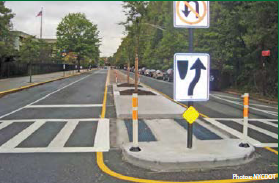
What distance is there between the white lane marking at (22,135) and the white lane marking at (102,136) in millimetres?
1823

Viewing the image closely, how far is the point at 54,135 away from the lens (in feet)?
23.9

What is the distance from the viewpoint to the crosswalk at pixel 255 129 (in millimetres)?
6863

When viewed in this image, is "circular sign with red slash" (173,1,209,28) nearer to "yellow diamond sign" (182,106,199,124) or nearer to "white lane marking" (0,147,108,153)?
"yellow diamond sign" (182,106,199,124)

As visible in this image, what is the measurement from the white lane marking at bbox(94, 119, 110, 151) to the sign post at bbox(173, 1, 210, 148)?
1.99 m

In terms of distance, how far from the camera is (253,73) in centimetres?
2194

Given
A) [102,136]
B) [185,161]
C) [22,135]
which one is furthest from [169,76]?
[185,161]

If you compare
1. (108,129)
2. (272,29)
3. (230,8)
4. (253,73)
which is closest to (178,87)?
(108,129)

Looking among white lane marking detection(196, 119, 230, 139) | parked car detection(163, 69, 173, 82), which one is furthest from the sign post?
parked car detection(163, 69, 173, 82)

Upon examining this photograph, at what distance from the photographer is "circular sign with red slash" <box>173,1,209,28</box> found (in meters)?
5.46

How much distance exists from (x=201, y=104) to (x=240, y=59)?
1141 cm

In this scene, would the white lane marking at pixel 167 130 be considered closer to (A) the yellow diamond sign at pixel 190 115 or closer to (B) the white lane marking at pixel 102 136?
(A) the yellow diamond sign at pixel 190 115

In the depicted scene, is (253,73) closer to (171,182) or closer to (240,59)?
(240,59)

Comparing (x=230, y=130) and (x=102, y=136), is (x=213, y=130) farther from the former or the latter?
(x=102, y=136)

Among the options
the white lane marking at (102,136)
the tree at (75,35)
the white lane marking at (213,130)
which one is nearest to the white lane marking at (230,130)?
the white lane marking at (213,130)
